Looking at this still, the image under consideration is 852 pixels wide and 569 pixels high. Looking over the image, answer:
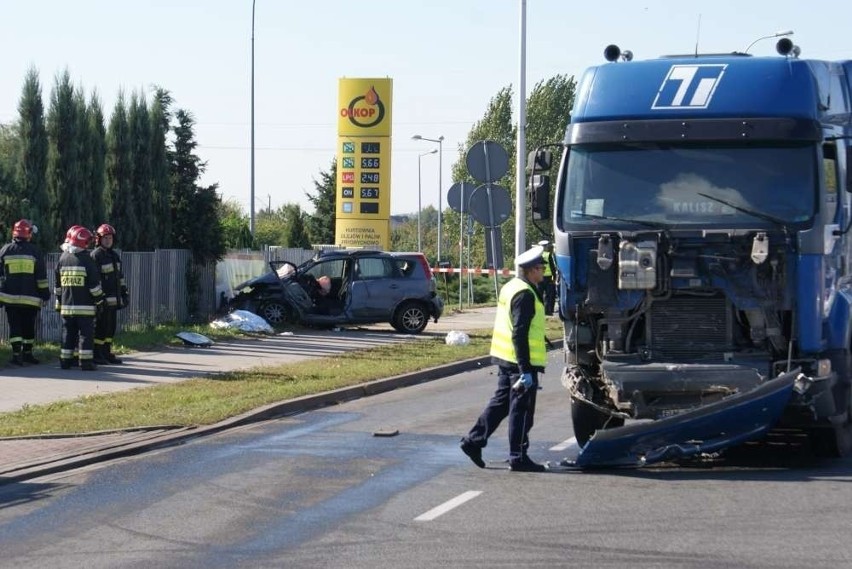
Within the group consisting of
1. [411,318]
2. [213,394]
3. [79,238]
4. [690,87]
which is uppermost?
[690,87]

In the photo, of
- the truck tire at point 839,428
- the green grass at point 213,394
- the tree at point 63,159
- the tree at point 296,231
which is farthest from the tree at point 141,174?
the tree at point 296,231

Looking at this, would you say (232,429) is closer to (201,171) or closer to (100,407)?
(100,407)

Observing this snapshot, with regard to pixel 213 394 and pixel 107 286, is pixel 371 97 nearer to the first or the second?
pixel 107 286

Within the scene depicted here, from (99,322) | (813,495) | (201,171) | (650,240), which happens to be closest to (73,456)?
(650,240)

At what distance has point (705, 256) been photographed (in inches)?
431

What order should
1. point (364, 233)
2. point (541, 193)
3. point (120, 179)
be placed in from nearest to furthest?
point (541, 193) → point (120, 179) → point (364, 233)

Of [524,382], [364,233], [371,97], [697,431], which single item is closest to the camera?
[697,431]

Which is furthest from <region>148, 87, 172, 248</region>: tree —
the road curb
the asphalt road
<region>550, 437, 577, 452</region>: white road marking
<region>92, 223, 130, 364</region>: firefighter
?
<region>550, 437, 577, 452</region>: white road marking

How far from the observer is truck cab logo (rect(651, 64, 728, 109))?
11398 millimetres

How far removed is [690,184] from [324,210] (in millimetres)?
51736

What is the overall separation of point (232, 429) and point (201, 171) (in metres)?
15.6

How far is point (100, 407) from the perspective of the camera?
14633 millimetres

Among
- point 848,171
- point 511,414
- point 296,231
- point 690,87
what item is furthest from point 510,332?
point 296,231

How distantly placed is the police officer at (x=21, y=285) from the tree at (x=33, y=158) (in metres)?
4.04
